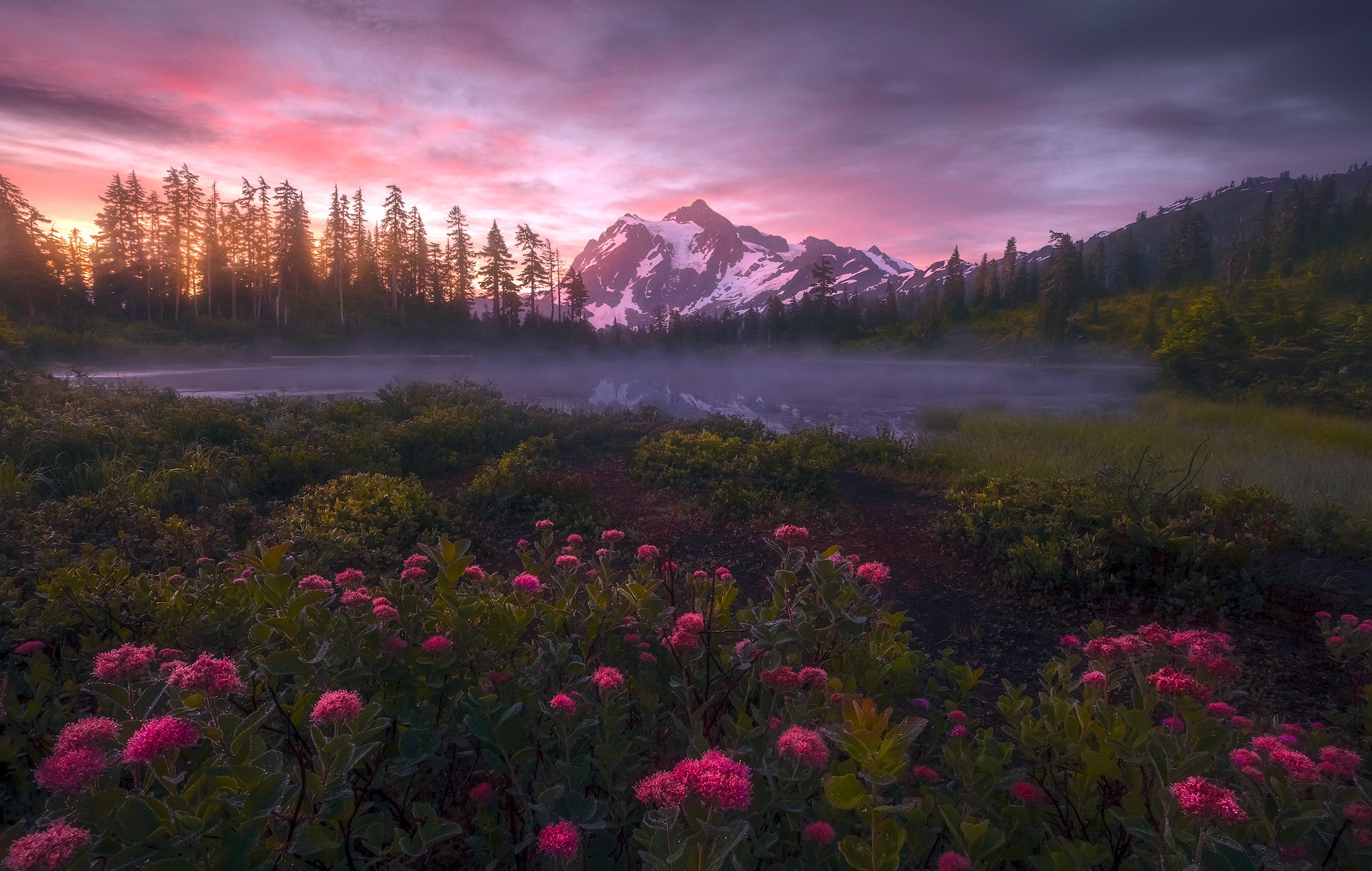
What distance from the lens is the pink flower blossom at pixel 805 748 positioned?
1427 mm

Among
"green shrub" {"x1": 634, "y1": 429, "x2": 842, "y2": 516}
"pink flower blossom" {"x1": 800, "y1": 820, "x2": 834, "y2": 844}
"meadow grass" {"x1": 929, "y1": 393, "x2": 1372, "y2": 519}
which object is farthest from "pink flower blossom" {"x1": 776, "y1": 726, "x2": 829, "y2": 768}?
"meadow grass" {"x1": 929, "y1": 393, "x2": 1372, "y2": 519}

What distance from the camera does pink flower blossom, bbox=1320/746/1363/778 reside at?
166cm

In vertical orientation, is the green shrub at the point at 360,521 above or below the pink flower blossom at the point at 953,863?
below

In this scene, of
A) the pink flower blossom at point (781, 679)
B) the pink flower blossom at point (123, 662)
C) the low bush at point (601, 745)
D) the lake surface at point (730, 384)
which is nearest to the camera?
the low bush at point (601, 745)

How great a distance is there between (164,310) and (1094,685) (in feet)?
200

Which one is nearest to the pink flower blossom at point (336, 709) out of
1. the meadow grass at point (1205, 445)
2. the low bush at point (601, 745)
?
the low bush at point (601, 745)

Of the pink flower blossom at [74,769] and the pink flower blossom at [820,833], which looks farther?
the pink flower blossom at [820,833]

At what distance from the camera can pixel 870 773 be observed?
4.55 ft

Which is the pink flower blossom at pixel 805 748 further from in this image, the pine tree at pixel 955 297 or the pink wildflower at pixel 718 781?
the pine tree at pixel 955 297

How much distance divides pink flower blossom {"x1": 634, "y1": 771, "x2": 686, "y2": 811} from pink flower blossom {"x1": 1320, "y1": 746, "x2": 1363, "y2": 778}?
185 centimetres

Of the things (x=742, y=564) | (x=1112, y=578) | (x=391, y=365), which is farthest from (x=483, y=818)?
(x=391, y=365)

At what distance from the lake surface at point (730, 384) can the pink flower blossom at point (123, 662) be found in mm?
13734

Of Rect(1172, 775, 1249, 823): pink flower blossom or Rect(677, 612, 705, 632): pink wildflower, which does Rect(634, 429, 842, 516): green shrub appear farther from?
Rect(1172, 775, 1249, 823): pink flower blossom

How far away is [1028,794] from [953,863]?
64 centimetres
